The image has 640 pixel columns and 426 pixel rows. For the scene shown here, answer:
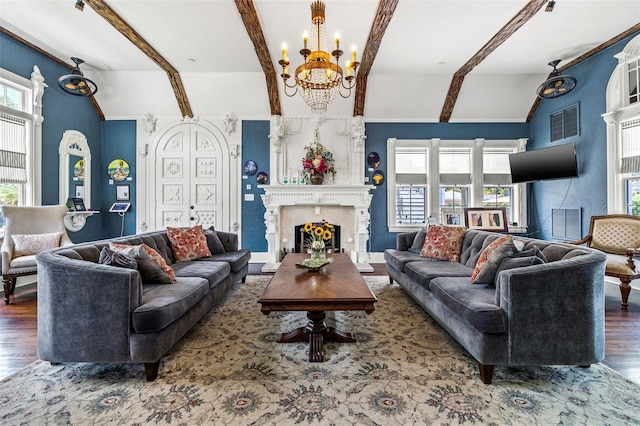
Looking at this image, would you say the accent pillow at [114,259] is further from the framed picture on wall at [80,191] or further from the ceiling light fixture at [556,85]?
the ceiling light fixture at [556,85]

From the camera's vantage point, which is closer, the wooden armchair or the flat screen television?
the wooden armchair

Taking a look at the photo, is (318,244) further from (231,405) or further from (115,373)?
(115,373)

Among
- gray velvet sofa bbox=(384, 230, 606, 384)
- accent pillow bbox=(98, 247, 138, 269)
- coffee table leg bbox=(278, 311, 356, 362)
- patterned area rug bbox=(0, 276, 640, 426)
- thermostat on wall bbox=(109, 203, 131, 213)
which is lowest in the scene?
patterned area rug bbox=(0, 276, 640, 426)

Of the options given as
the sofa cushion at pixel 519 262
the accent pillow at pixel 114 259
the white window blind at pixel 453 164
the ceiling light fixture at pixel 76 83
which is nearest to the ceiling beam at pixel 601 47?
the white window blind at pixel 453 164

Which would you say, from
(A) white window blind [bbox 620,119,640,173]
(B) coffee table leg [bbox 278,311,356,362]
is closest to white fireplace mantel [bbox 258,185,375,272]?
(B) coffee table leg [bbox 278,311,356,362]

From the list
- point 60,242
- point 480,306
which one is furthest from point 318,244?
point 60,242

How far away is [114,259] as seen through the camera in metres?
2.22

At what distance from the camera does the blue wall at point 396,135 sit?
6.02 metres

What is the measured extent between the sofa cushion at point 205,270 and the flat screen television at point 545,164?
5.40m

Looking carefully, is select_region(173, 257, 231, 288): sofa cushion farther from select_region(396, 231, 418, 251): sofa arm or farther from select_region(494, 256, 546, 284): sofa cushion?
select_region(494, 256, 546, 284): sofa cushion

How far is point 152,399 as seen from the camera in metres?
1.75

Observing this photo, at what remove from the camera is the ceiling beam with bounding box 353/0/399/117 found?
11.7 ft

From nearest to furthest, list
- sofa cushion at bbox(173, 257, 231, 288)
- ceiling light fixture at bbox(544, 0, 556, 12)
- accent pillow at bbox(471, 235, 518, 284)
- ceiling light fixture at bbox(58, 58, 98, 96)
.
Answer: accent pillow at bbox(471, 235, 518, 284), sofa cushion at bbox(173, 257, 231, 288), ceiling light fixture at bbox(544, 0, 556, 12), ceiling light fixture at bbox(58, 58, 98, 96)

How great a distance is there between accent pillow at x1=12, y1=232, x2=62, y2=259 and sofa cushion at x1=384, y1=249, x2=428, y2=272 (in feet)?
15.0
